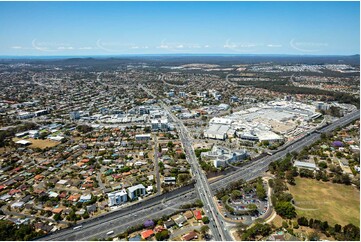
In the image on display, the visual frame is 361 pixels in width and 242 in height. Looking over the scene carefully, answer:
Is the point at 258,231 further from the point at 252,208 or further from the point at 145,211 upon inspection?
the point at 145,211

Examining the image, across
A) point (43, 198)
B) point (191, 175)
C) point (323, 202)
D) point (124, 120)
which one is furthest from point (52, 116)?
point (323, 202)

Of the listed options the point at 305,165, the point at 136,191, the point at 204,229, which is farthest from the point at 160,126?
the point at 204,229

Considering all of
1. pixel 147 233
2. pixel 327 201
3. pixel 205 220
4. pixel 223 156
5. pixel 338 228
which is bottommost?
pixel 327 201

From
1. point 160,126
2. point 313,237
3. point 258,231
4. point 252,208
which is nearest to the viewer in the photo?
point 313,237

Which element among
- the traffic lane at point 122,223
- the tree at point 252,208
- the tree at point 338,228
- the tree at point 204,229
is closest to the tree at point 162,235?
the traffic lane at point 122,223

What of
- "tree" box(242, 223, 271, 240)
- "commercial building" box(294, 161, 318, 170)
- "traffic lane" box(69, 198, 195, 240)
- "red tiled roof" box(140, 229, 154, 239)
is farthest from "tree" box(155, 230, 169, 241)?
"commercial building" box(294, 161, 318, 170)

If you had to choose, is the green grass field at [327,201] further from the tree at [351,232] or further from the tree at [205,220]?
the tree at [205,220]

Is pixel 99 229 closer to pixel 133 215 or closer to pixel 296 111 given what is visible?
pixel 133 215
